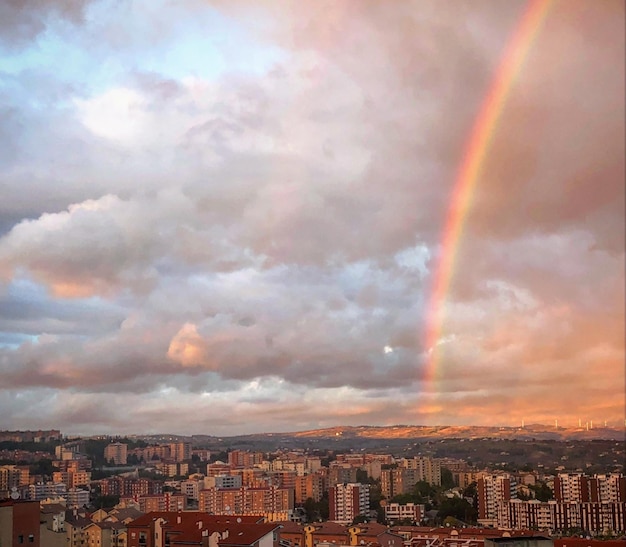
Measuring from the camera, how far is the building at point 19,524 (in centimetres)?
994

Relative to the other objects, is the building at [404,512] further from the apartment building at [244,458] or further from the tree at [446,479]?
the apartment building at [244,458]

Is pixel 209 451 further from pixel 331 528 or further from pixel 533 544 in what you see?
pixel 533 544

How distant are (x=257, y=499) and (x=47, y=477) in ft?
28.4

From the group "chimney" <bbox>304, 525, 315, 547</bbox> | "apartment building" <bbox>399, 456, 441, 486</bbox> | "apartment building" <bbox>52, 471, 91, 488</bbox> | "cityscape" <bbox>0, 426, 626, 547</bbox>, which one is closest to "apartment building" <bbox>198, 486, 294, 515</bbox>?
"cityscape" <bbox>0, 426, 626, 547</bbox>

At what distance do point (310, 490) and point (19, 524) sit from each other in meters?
22.3

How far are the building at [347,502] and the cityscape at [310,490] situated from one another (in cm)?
6

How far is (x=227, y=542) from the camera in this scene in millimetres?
12273

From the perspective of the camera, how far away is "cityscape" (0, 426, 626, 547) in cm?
1415

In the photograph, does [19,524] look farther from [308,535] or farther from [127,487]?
[127,487]

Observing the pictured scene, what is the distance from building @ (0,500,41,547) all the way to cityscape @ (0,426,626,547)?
2cm

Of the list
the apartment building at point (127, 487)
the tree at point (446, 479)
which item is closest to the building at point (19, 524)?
the apartment building at point (127, 487)

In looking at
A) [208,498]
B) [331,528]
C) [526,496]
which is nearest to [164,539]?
[331,528]

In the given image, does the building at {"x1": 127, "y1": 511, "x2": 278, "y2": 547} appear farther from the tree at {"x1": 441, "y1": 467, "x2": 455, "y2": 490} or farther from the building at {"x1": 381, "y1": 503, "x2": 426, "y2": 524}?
the tree at {"x1": 441, "y1": 467, "x2": 455, "y2": 490}

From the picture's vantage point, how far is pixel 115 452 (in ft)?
87.5
